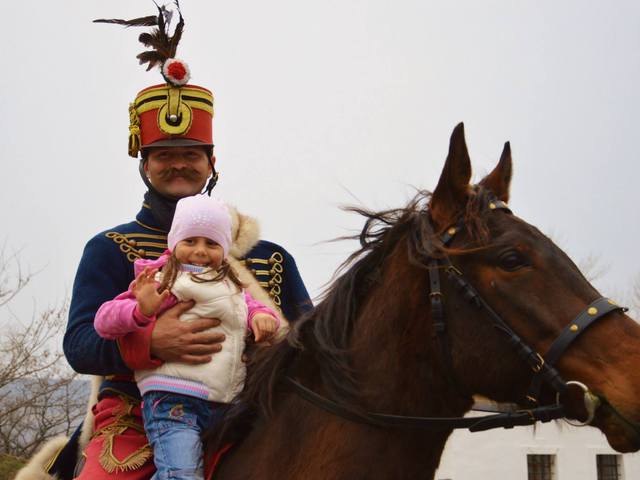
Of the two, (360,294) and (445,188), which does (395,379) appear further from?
(445,188)

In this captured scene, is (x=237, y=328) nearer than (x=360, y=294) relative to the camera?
No

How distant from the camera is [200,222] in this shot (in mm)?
3596

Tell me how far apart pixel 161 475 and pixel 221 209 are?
1.30m

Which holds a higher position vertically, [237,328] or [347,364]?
[237,328]

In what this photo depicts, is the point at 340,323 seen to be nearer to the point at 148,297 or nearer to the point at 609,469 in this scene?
the point at 148,297

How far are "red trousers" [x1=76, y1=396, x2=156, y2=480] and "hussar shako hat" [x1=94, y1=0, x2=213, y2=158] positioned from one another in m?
1.66

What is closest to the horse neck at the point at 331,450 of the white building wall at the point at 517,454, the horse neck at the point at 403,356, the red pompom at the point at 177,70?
the horse neck at the point at 403,356

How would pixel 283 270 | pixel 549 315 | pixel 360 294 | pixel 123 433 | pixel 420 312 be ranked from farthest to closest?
pixel 283 270 → pixel 123 433 → pixel 360 294 → pixel 420 312 → pixel 549 315

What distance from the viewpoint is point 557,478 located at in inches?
1228

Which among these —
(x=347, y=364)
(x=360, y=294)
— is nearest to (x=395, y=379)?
(x=347, y=364)

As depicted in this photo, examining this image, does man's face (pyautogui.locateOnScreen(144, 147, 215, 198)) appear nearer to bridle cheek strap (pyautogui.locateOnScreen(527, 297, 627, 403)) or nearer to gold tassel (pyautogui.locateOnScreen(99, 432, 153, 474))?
gold tassel (pyautogui.locateOnScreen(99, 432, 153, 474))

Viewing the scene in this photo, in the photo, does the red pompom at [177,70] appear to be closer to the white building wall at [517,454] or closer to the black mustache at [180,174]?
the black mustache at [180,174]

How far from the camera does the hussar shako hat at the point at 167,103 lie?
4.58 meters

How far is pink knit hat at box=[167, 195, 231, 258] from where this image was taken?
3600 millimetres
